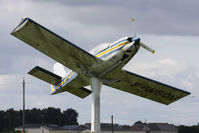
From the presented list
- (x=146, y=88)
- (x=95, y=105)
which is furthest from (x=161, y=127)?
(x=95, y=105)

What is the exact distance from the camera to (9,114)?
13200 cm

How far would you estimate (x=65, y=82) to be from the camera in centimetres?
4278

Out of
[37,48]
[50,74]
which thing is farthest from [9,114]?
[37,48]

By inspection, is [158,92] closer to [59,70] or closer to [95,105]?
[95,105]

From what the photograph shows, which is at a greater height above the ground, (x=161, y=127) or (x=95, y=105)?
(x=95, y=105)

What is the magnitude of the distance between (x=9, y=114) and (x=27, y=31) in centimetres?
10262

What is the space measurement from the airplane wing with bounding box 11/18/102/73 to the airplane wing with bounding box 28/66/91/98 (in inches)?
127

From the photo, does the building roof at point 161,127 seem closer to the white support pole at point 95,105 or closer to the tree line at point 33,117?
the tree line at point 33,117

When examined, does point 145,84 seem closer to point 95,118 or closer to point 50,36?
point 95,118

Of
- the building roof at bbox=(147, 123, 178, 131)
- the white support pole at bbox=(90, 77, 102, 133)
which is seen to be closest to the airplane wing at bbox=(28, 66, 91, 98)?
the white support pole at bbox=(90, 77, 102, 133)

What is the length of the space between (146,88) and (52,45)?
521 inches

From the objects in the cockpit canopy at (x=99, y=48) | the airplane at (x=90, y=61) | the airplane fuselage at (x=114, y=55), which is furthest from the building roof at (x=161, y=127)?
the cockpit canopy at (x=99, y=48)

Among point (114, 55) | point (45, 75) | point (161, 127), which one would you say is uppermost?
point (114, 55)

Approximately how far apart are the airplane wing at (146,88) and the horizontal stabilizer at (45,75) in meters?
6.65
